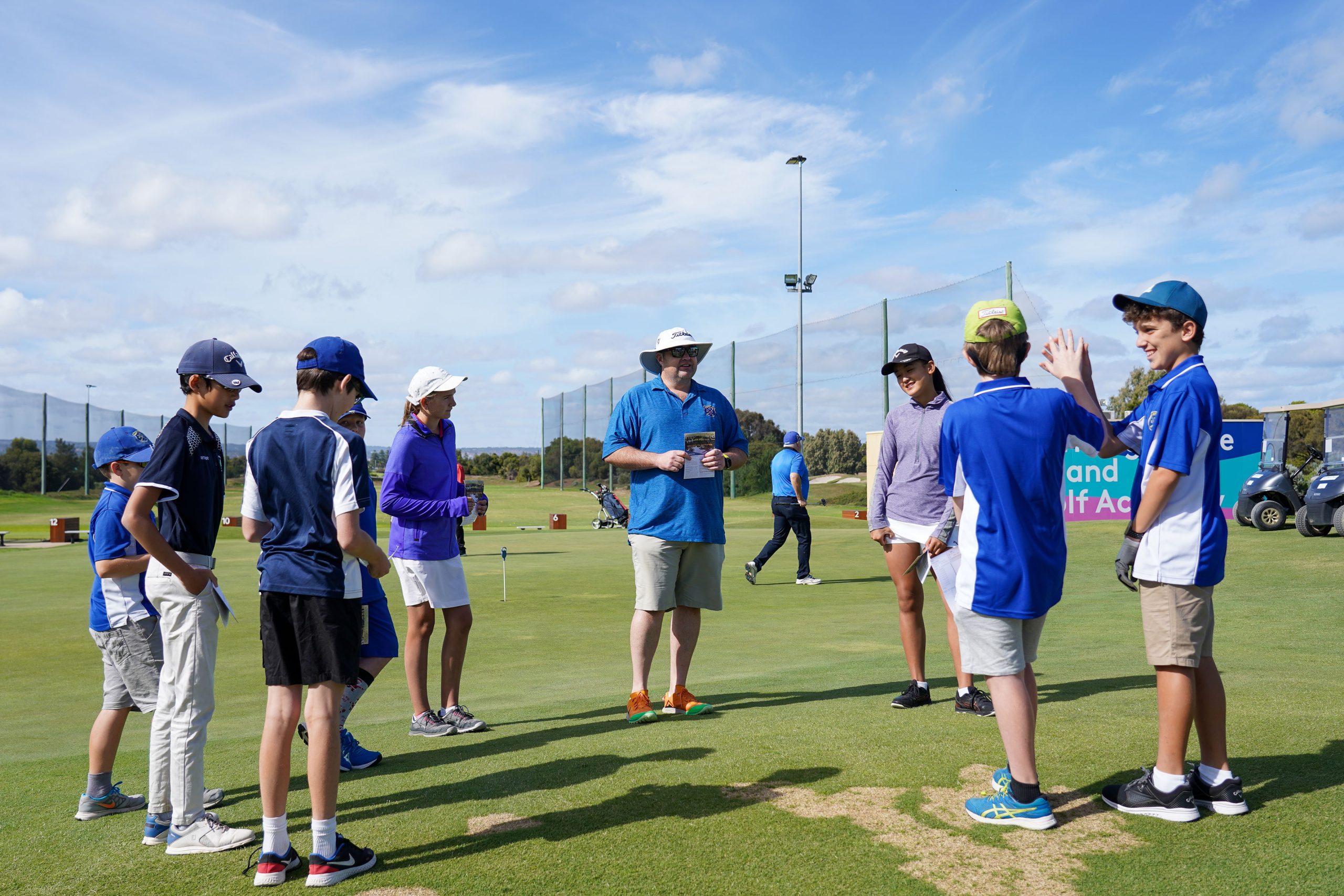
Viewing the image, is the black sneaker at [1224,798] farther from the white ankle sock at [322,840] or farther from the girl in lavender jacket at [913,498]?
the white ankle sock at [322,840]

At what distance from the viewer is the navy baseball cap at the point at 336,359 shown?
12.2 feet

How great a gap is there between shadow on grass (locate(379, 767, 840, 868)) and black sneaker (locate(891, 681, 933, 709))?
1.47m

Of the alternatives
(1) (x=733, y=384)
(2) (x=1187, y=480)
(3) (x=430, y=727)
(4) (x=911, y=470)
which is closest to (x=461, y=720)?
(3) (x=430, y=727)

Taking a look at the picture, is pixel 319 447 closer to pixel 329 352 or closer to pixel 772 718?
pixel 329 352

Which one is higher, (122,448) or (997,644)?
(122,448)

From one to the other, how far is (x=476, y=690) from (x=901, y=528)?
3.35 meters

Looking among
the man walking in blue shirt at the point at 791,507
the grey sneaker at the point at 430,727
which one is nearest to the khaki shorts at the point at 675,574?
the grey sneaker at the point at 430,727

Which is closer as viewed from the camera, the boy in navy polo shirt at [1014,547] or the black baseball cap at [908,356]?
the boy in navy polo shirt at [1014,547]

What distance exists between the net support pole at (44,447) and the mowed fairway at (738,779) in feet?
147

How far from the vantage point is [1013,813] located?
12.0ft

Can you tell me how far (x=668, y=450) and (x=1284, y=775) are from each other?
130 inches

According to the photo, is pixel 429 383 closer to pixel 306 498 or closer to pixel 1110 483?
pixel 306 498

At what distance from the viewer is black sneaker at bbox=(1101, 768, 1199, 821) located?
A: 3648 millimetres

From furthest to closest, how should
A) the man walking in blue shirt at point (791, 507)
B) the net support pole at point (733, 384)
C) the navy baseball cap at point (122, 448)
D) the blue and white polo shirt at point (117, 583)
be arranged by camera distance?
the net support pole at point (733, 384)
the man walking in blue shirt at point (791, 507)
the navy baseball cap at point (122, 448)
the blue and white polo shirt at point (117, 583)
